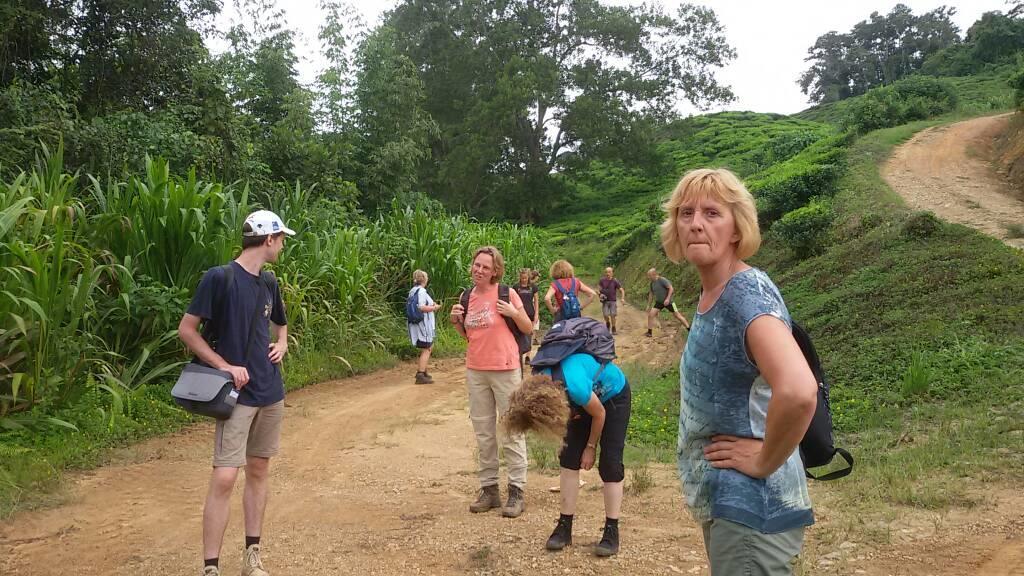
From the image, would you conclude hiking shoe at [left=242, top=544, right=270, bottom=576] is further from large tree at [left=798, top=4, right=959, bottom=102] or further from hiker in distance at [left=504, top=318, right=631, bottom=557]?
large tree at [left=798, top=4, right=959, bottom=102]


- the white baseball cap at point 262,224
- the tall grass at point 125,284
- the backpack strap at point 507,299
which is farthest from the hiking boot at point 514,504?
the tall grass at point 125,284

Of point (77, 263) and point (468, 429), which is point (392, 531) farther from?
point (77, 263)

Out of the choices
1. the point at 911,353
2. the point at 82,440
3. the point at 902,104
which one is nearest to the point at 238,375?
the point at 82,440

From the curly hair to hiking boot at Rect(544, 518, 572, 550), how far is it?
32.3 inches

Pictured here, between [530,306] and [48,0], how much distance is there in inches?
328

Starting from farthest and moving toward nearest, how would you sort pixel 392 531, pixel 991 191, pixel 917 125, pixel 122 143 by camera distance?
pixel 917 125 → pixel 991 191 → pixel 122 143 → pixel 392 531

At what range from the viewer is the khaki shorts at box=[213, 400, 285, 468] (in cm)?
358

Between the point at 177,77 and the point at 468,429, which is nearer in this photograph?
the point at 468,429

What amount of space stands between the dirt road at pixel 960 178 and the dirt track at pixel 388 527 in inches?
329

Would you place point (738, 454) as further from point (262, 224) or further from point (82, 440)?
point (82, 440)

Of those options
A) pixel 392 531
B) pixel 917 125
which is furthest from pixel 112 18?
pixel 917 125

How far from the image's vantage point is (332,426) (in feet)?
25.5

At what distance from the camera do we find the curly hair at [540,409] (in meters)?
3.69

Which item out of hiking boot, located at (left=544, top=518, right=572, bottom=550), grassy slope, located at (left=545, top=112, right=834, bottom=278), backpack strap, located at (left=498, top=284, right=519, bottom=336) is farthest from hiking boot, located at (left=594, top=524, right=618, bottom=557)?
grassy slope, located at (left=545, top=112, right=834, bottom=278)
